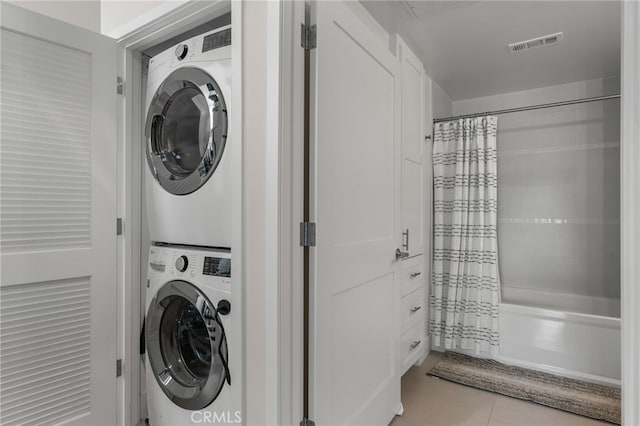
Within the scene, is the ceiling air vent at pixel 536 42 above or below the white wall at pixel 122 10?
above

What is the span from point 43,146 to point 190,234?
2.54ft

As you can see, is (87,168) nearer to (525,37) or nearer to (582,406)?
(525,37)

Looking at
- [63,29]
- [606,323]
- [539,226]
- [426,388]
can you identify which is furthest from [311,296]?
[539,226]

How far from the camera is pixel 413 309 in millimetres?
2576

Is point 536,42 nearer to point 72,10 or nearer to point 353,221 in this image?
point 353,221

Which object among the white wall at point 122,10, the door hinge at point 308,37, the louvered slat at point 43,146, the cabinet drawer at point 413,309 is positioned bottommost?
the cabinet drawer at point 413,309

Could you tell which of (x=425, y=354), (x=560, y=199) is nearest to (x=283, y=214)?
(x=425, y=354)

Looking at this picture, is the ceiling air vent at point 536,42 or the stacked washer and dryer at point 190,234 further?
the ceiling air vent at point 536,42

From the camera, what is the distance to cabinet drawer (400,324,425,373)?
2.38 m

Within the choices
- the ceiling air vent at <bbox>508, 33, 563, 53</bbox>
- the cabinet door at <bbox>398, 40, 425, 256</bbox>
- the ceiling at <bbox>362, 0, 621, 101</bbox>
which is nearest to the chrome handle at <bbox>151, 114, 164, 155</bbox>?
the ceiling at <bbox>362, 0, 621, 101</bbox>

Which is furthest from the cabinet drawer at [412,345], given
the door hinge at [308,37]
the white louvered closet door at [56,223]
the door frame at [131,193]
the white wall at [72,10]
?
the white wall at [72,10]

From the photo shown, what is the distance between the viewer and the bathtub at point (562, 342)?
2449 mm

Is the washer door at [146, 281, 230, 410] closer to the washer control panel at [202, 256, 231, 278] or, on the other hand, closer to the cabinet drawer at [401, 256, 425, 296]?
the washer control panel at [202, 256, 231, 278]

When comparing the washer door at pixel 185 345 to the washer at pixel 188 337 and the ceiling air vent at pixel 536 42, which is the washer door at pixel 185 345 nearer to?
the washer at pixel 188 337
